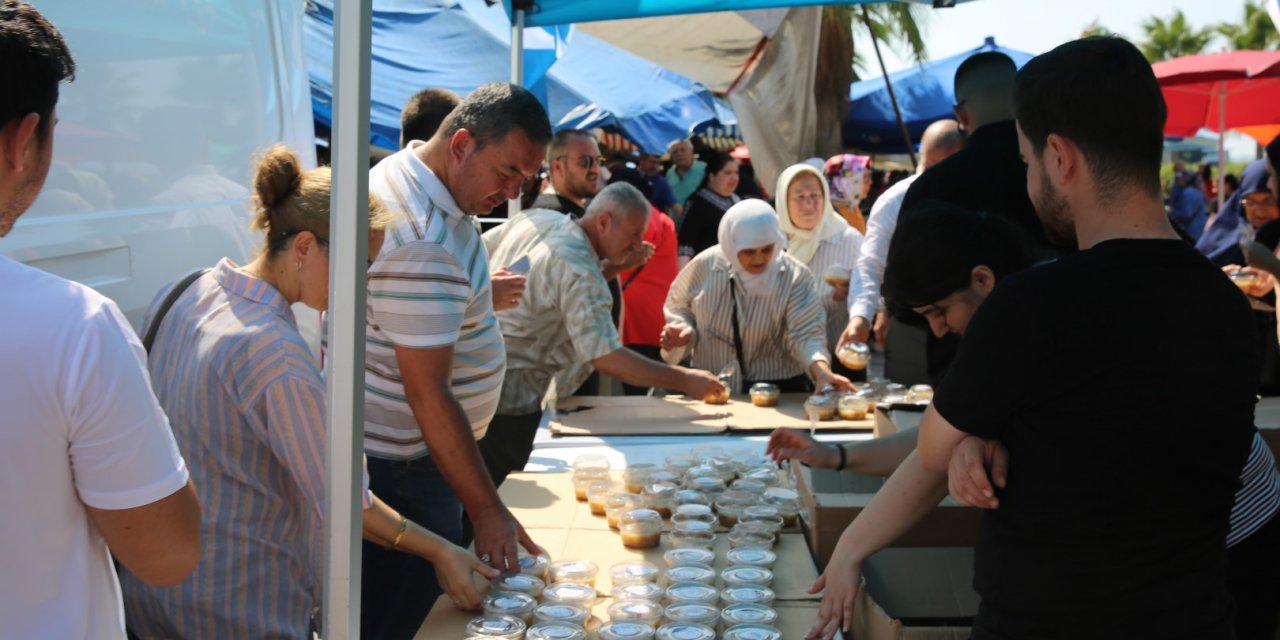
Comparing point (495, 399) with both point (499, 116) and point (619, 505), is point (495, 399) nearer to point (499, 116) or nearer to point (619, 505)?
point (619, 505)

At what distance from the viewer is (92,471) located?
112cm

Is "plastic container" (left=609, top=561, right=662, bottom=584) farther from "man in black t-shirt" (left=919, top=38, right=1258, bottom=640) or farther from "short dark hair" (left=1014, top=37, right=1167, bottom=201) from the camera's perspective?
"short dark hair" (left=1014, top=37, right=1167, bottom=201)

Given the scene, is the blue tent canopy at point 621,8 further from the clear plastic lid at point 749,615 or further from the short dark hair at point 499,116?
the clear plastic lid at point 749,615

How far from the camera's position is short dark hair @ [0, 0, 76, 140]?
105 centimetres

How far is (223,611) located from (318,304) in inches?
19.6

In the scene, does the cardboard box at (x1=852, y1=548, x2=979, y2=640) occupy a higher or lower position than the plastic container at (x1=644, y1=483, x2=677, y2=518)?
higher

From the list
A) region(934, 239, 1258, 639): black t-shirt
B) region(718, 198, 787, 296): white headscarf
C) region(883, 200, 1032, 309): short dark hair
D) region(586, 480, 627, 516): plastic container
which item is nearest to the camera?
region(934, 239, 1258, 639): black t-shirt

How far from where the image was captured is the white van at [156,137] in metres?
2.19

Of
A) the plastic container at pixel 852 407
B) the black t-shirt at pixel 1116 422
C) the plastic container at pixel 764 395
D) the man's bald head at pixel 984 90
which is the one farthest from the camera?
the plastic container at pixel 764 395

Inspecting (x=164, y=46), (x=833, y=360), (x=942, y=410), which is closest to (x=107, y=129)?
(x=164, y=46)

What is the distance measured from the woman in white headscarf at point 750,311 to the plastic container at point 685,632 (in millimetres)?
2362

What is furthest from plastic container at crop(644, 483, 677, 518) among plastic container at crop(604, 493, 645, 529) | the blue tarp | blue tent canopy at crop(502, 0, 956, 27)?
the blue tarp

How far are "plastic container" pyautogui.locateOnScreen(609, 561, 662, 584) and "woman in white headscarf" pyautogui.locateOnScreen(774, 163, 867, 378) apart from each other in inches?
116

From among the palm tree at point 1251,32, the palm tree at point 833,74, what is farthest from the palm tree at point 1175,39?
the palm tree at point 833,74
